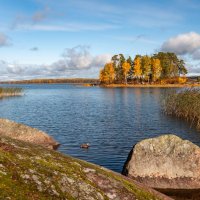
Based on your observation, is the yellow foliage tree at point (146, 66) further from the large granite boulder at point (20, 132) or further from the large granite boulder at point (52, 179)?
the large granite boulder at point (52, 179)

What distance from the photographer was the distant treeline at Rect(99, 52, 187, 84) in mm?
147500

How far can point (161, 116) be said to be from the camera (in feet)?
162

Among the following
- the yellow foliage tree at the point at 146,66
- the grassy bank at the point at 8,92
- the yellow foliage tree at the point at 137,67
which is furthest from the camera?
the yellow foliage tree at the point at 146,66

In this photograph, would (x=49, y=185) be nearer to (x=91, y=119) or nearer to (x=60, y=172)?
(x=60, y=172)

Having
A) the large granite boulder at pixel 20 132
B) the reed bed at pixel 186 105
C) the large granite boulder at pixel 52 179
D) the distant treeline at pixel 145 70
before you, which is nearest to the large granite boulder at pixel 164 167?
the large granite boulder at pixel 52 179

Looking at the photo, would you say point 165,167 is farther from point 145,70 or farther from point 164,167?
point 145,70

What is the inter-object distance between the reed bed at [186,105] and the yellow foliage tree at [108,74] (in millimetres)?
103635

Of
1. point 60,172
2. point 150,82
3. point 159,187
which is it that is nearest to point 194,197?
point 159,187

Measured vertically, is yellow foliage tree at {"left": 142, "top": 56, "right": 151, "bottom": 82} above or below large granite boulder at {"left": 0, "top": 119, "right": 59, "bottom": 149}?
above

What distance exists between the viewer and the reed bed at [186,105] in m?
41.6

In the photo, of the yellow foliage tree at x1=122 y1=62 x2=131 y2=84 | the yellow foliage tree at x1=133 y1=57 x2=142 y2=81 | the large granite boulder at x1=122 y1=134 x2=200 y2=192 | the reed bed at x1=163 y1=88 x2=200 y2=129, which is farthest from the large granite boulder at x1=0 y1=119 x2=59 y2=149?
the yellow foliage tree at x1=122 y1=62 x2=131 y2=84

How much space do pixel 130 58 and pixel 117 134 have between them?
125 meters

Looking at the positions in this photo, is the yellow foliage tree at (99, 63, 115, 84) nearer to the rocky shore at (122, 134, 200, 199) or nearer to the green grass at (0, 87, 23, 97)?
the green grass at (0, 87, 23, 97)

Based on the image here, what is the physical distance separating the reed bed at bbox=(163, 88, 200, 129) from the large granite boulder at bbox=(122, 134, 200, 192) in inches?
814
